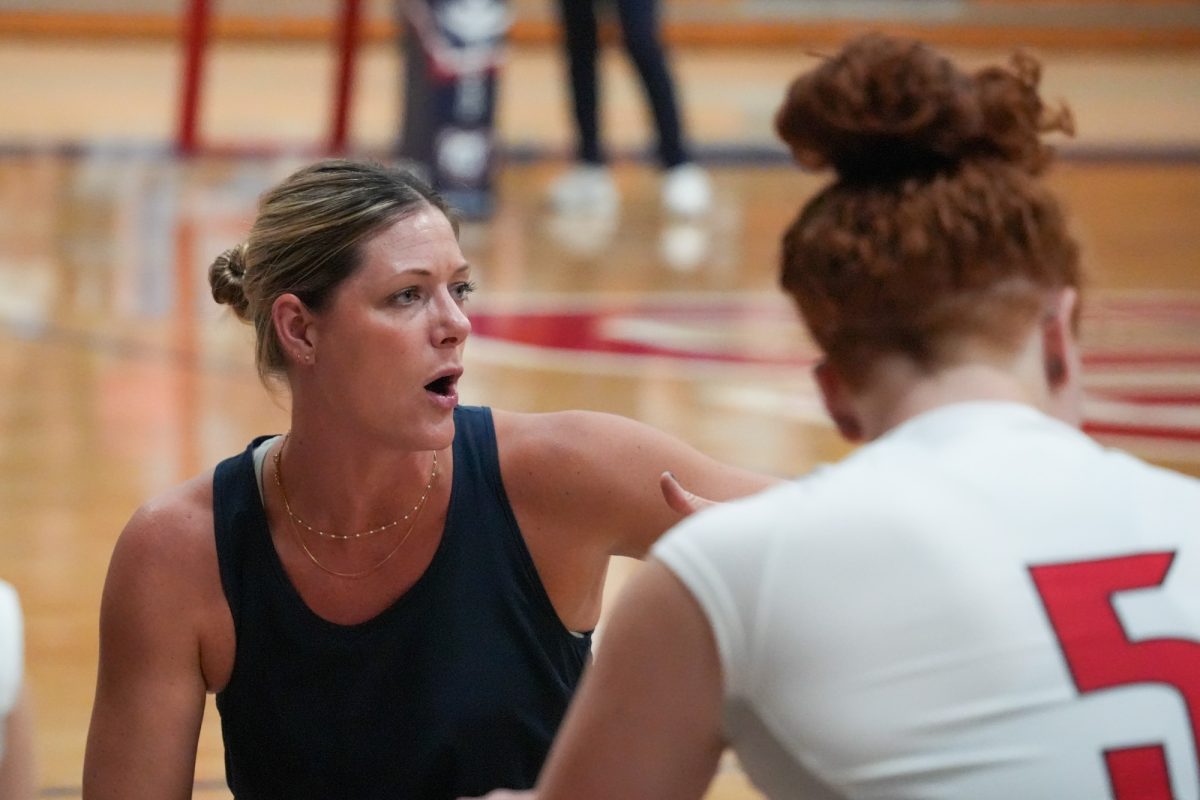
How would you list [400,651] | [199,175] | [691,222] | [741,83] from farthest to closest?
[741,83] → [199,175] → [691,222] → [400,651]

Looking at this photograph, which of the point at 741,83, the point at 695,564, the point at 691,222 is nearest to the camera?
the point at 695,564

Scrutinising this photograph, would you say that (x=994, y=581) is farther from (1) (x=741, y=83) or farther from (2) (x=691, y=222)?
(1) (x=741, y=83)

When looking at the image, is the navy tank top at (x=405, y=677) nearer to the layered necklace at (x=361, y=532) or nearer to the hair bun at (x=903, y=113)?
the layered necklace at (x=361, y=532)

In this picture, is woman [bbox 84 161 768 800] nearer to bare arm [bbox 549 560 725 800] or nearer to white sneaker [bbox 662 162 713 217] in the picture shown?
bare arm [bbox 549 560 725 800]

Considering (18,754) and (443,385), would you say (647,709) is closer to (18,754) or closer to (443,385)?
(18,754)

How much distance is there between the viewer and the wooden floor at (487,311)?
13.6 feet

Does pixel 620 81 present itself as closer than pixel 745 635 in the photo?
No

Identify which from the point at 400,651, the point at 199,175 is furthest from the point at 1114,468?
the point at 199,175

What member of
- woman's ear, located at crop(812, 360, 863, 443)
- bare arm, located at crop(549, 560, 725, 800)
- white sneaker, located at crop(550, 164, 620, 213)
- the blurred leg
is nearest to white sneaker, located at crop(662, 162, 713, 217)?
white sneaker, located at crop(550, 164, 620, 213)

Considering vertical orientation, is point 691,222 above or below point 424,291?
below

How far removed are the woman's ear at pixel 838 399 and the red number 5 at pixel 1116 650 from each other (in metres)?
0.19

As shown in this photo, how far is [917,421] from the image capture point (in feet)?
3.99

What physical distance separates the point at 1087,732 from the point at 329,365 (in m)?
1.09

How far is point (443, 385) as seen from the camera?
6.73ft
